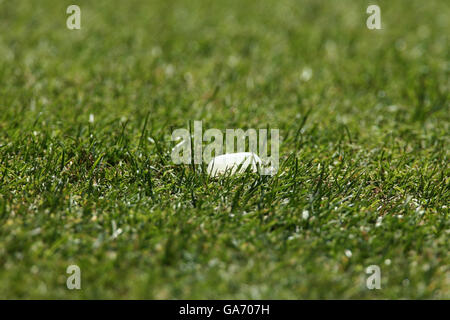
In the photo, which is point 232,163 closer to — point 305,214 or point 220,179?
point 220,179

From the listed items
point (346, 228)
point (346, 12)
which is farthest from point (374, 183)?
point (346, 12)

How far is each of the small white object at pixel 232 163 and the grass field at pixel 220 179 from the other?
0.20 ft

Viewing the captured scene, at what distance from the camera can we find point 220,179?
2.43 metres

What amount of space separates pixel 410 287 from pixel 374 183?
74 centimetres

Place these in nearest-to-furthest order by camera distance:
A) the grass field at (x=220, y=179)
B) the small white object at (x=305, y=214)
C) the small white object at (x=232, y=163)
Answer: the grass field at (x=220, y=179) → the small white object at (x=305, y=214) → the small white object at (x=232, y=163)

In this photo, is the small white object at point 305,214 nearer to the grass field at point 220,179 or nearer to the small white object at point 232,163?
the grass field at point 220,179

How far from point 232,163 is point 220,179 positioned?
0.38 ft

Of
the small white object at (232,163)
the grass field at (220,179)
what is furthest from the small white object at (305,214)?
the small white object at (232,163)

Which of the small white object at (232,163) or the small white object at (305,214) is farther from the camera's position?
the small white object at (232,163)

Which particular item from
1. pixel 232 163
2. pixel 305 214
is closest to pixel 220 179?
pixel 232 163

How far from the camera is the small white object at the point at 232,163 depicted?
97.6 inches

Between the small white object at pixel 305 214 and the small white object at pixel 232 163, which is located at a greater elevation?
the small white object at pixel 232 163

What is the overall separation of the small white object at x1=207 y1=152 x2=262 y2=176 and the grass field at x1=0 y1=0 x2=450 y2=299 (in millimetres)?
59

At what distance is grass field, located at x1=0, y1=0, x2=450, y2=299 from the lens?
1.91 meters
